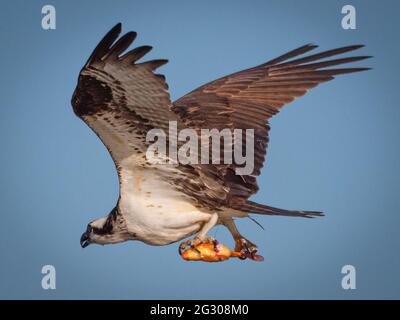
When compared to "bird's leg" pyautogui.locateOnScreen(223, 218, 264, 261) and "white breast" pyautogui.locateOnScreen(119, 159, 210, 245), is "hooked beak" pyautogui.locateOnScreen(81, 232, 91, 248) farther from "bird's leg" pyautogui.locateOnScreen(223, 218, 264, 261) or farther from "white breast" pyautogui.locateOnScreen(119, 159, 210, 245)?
"bird's leg" pyautogui.locateOnScreen(223, 218, 264, 261)

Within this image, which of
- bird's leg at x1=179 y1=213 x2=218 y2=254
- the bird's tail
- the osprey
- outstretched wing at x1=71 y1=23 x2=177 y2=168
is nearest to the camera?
outstretched wing at x1=71 y1=23 x2=177 y2=168

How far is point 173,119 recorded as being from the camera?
325 inches

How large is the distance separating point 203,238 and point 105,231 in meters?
1.13

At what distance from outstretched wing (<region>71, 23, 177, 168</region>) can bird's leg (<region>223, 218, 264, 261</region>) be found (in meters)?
1.68

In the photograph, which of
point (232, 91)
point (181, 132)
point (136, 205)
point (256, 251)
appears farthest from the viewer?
point (232, 91)

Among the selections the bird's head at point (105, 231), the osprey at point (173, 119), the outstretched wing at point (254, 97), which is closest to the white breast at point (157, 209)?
the osprey at point (173, 119)

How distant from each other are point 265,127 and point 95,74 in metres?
2.94

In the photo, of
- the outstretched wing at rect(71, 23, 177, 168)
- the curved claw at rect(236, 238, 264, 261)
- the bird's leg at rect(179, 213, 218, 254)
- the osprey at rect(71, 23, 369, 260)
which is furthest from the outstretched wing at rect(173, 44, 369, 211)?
the outstretched wing at rect(71, 23, 177, 168)

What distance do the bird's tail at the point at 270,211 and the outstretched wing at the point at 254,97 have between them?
244 millimetres

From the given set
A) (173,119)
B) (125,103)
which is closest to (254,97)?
(173,119)

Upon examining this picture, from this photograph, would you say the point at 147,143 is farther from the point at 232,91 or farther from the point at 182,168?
the point at 232,91

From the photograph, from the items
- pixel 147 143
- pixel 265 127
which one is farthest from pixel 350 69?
pixel 147 143

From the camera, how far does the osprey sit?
7867 millimetres
